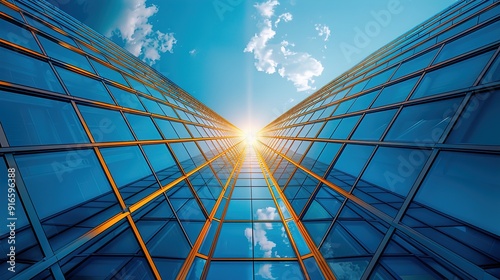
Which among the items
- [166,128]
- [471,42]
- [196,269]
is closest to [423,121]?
[471,42]

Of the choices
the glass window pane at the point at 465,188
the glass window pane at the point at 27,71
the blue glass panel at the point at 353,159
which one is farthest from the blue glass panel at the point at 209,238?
the glass window pane at the point at 27,71

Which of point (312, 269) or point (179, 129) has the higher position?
point (179, 129)

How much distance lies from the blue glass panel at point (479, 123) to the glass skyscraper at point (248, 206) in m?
0.04

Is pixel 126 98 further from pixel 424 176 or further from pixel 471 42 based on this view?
pixel 471 42

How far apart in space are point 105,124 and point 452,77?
45.3 feet

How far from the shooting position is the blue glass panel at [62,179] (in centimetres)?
471

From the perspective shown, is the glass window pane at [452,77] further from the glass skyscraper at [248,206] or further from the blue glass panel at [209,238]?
the blue glass panel at [209,238]

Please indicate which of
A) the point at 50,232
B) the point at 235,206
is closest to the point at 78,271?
the point at 50,232

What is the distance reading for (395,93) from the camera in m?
10.5

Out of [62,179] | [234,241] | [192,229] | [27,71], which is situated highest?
[27,71]

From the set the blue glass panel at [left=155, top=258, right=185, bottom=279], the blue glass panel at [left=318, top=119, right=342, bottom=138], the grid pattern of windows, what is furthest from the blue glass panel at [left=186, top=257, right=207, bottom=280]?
the blue glass panel at [left=318, top=119, right=342, bottom=138]

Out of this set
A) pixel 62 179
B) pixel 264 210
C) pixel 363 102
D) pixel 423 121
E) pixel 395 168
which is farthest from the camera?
pixel 363 102

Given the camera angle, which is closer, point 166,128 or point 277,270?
point 277,270

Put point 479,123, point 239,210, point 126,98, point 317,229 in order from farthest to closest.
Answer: point 239,210 < point 126,98 < point 317,229 < point 479,123
